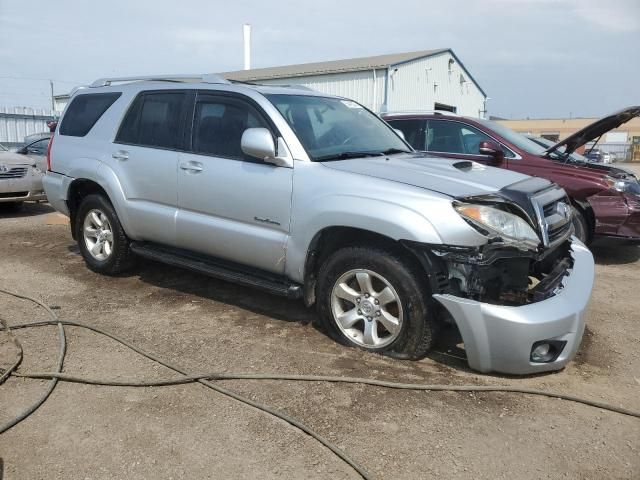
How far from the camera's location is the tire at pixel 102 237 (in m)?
5.20

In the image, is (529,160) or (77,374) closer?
(77,374)

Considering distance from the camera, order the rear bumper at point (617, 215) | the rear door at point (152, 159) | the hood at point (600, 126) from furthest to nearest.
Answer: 1. the rear bumper at point (617, 215)
2. the hood at point (600, 126)
3. the rear door at point (152, 159)

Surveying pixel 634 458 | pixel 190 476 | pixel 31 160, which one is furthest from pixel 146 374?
pixel 31 160

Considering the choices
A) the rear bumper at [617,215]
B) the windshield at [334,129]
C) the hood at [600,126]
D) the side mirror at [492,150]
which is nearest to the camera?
the windshield at [334,129]

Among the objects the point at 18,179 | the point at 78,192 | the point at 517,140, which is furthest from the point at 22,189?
the point at 517,140

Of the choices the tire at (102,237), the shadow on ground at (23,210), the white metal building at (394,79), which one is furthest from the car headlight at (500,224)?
the white metal building at (394,79)

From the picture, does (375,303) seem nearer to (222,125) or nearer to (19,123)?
(222,125)

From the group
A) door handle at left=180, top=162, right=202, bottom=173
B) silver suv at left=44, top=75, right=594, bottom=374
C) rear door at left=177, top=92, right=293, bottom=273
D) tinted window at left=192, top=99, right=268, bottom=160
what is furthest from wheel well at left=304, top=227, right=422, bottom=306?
door handle at left=180, top=162, right=202, bottom=173

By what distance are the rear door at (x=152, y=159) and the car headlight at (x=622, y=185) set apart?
4.82 m

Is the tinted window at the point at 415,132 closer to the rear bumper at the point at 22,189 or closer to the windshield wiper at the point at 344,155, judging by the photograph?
the windshield wiper at the point at 344,155

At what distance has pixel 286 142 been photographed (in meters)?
3.90

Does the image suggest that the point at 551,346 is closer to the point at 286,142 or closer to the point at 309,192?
the point at 309,192

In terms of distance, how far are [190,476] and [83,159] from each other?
12.6 ft

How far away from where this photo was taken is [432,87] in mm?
25109
